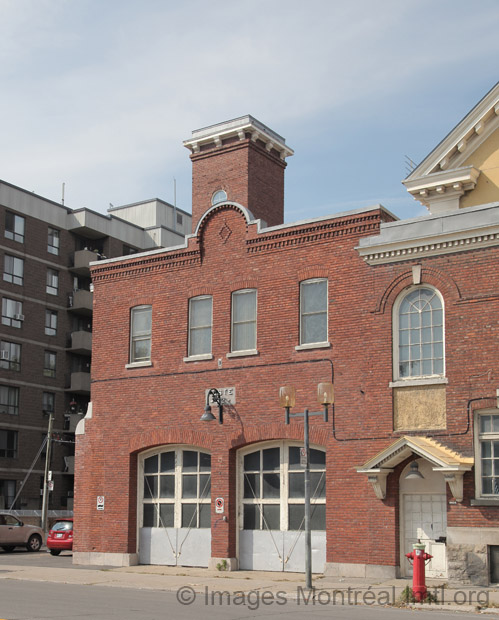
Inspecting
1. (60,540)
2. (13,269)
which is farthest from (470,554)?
(13,269)

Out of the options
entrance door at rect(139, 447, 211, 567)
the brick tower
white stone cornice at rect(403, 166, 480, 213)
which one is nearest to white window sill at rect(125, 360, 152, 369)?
entrance door at rect(139, 447, 211, 567)

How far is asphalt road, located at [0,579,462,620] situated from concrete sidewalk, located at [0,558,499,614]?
1.64 ft

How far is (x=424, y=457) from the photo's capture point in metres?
19.9

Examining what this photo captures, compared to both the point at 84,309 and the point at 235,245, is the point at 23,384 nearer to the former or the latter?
the point at 84,309

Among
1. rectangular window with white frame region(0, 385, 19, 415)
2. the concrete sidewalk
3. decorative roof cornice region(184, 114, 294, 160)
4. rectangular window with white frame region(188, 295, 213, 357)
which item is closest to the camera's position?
the concrete sidewalk

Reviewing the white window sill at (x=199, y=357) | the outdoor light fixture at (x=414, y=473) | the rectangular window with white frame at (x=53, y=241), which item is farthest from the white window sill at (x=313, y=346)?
the rectangular window with white frame at (x=53, y=241)

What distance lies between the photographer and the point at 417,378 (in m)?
21.1

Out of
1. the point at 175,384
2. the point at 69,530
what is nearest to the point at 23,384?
the point at 69,530

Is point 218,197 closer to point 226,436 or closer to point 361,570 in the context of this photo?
point 226,436

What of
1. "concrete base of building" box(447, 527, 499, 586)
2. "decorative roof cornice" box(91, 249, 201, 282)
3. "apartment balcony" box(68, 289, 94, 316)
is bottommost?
"concrete base of building" box(447, 527, 499, 586)

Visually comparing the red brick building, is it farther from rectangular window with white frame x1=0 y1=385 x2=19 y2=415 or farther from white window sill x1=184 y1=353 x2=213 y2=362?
rectangular window with white frame x1=0 y1=385 x2=19 y2=415

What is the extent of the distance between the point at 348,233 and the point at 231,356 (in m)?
4.82

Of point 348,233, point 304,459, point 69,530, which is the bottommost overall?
point 69,530

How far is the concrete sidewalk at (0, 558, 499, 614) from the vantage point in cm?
1691
